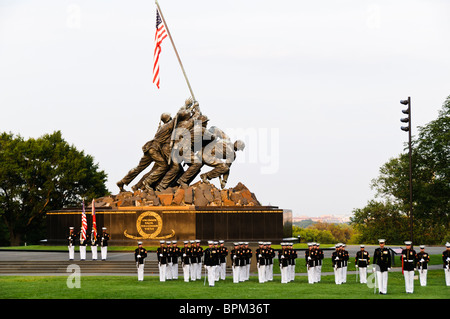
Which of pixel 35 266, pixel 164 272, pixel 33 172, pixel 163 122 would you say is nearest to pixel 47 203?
pixel 33 172

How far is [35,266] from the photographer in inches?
1321

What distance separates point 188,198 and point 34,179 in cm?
2578

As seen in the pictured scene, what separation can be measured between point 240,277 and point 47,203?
41736mm

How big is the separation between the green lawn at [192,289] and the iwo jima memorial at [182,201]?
1413 centimetres

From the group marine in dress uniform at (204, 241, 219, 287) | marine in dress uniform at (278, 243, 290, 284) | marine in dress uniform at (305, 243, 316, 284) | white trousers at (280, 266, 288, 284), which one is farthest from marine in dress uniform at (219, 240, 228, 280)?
marine in dress uniform at (305, 243, 316, 284)

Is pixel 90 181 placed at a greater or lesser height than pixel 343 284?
greater

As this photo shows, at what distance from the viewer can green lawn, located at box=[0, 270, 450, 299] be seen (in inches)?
834

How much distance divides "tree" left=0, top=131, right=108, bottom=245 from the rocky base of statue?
1953 cm

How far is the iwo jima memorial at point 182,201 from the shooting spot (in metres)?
43.0

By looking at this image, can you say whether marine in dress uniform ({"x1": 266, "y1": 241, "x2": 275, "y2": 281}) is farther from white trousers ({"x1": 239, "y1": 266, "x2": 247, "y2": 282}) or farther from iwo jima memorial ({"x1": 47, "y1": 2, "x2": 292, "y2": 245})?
iwo jima memorial ({"x1": 47, "y1": 2, "x2": 292, "y2": 245})

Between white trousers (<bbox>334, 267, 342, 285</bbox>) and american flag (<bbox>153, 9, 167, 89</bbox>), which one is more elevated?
american flag (<bbox>153, 9, 167, 89</bbox>)

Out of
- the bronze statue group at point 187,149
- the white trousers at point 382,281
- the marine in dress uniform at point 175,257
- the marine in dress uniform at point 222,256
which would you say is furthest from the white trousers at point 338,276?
the bronze statue group at point 187,149
